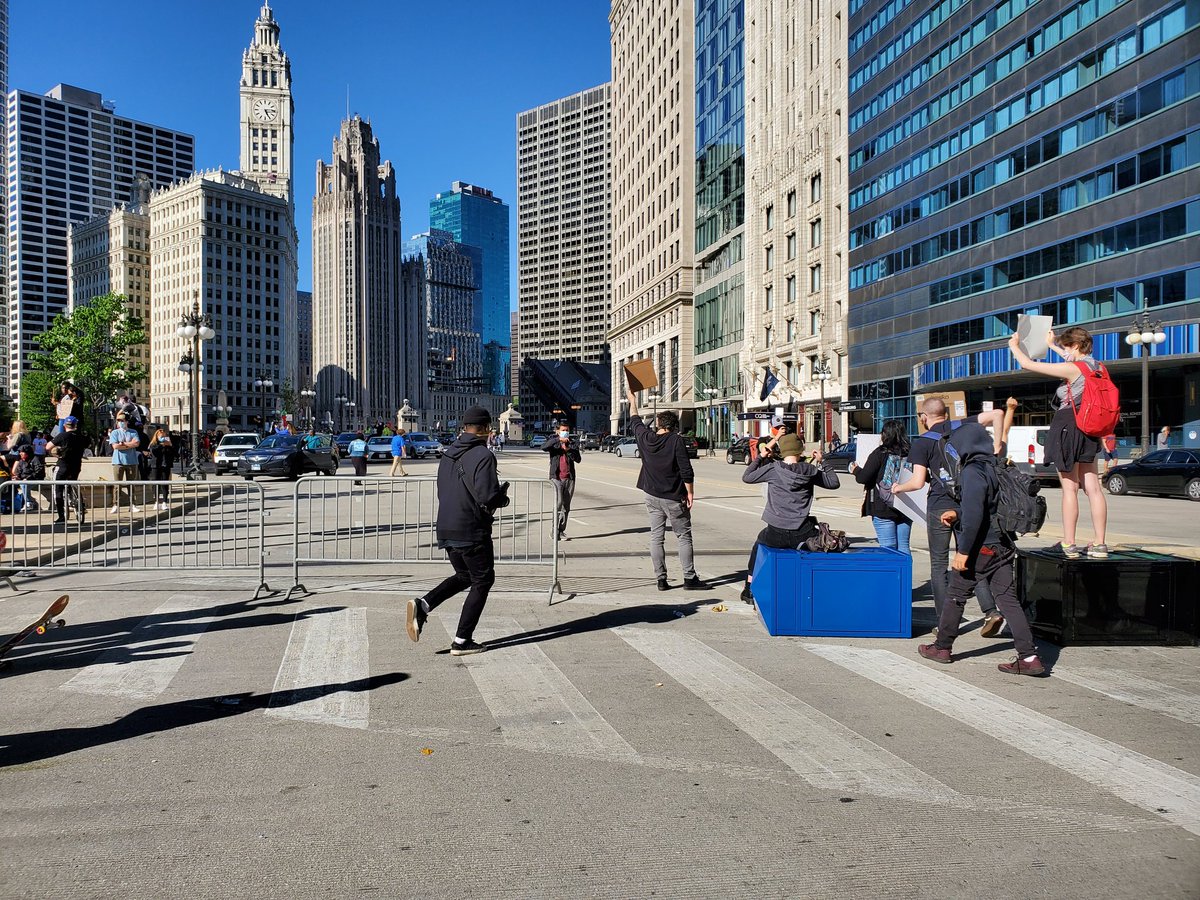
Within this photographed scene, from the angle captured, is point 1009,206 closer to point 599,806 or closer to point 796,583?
point 796,583

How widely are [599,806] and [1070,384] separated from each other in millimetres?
5912

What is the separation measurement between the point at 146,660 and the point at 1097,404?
26.6ft

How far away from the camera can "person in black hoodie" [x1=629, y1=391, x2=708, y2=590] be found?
9875 millimetres

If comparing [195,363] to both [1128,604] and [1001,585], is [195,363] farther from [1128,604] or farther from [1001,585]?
[1128,604]

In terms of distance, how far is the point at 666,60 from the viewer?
98.5 meters

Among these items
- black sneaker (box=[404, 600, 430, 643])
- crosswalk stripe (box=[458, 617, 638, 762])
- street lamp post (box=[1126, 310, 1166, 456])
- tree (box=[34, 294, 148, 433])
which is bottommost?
crosswalk stripe (box=[458, 617, 638, 762])

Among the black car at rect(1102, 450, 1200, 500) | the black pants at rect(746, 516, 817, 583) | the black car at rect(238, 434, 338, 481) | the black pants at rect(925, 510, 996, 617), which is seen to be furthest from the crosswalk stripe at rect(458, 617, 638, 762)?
the black car at rect(238, 434, 338, 481)

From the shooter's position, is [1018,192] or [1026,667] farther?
[1018,192]

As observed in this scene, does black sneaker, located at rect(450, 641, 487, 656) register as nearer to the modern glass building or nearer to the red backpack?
the red backpack

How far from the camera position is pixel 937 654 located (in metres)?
6.87

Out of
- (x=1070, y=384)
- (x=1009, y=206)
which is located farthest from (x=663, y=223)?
(x=1070, y=384)

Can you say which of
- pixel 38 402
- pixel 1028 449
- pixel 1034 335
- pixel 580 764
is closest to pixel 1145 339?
pixel 1028 449

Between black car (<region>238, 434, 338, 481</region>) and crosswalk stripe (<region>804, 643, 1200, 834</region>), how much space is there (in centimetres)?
2640

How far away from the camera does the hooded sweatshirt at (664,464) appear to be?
986 centimetres
